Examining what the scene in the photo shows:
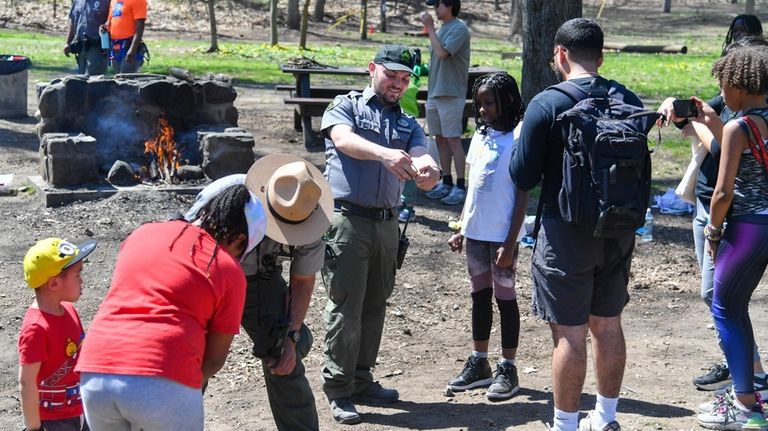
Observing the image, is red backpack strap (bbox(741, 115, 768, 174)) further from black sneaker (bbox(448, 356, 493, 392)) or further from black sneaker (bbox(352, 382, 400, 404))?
black sneaker (bbox(352, 382, 400, 404))

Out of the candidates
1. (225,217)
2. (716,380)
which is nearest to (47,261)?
(225,217)

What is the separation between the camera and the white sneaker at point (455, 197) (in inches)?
391

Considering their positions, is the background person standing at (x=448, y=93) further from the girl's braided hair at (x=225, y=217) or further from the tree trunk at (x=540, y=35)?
the girl's braided hair at (x=225, y=217)

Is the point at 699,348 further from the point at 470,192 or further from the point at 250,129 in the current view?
the point at 250,129

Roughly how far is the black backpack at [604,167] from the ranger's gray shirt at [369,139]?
114 cm

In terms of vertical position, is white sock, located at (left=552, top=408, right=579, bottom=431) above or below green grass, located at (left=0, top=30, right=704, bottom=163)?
below

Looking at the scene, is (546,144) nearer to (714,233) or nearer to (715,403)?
(714,233)

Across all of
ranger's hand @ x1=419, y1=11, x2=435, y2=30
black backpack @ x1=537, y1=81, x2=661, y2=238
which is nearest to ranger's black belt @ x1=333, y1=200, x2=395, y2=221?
black backpack @ x1=537, y1=81, x2=661, y2=238

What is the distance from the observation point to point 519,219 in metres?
5.51

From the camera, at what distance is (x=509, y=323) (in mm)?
5855

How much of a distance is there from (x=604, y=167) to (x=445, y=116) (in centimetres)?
571

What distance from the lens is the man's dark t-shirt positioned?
4.60m

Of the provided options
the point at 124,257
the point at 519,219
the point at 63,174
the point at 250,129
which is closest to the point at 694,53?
the point at 250,129

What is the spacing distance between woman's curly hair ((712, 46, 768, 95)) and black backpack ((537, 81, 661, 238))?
676 millimetres
